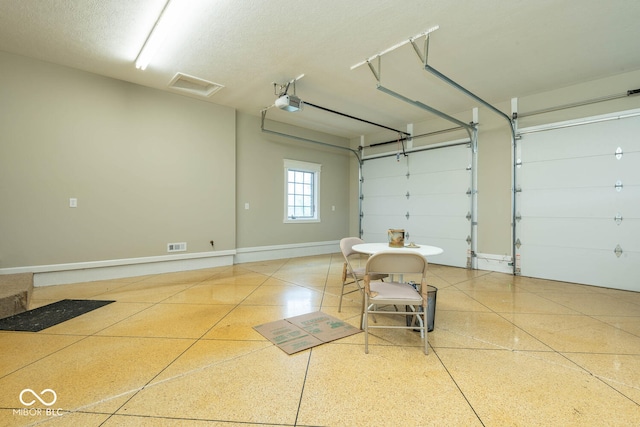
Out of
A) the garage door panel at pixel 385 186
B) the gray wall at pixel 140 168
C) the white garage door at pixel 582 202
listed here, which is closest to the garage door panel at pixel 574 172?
the white garage door at pixel 582 202

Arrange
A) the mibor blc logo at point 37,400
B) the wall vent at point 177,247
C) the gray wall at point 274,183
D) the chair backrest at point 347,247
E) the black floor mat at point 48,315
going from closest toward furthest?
the mibor blc logo at point 37,400
the black floor mat at point 48,315
the chair backrest at point 347,247
the wall vent at point 177,247
the gray wall at point 274,183

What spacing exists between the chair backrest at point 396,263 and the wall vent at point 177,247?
4.00 m

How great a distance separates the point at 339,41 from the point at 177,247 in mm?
4210

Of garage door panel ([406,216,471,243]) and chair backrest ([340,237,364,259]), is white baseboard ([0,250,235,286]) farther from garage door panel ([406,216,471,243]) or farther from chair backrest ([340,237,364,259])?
garage door panel ([406,216,471,243])

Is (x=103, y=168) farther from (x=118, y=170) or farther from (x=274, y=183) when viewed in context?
(x=274, y=183)

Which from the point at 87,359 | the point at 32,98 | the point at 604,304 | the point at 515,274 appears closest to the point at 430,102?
the point at 515,274

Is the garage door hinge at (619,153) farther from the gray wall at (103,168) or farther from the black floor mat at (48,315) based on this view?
the black floor mat at (48,315)

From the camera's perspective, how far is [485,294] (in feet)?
11.9

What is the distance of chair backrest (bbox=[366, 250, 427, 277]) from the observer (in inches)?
82.6

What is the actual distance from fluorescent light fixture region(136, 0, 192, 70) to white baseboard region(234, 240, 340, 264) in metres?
3.62

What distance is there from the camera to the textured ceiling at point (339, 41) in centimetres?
273

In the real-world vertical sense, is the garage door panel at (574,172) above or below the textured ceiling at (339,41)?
below

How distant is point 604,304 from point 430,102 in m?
3.95

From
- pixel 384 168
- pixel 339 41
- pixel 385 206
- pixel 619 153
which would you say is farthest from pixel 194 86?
pixel 619 153
